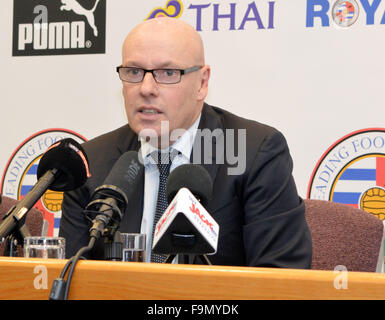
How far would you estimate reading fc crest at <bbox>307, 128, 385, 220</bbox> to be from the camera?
2.75 meters

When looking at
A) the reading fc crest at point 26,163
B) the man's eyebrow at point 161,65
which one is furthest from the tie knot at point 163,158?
the reading fc crest at point 26,163

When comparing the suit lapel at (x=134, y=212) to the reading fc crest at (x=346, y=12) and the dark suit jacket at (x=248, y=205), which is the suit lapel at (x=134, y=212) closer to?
the dark suit jacket at (x=248, y=205)

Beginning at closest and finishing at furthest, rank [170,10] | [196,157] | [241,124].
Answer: [196,157], [241,124], [170,10]

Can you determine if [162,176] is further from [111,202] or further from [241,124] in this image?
[111,202]

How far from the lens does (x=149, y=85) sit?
7.01 feet

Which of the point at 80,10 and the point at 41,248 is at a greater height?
the point at 80,10

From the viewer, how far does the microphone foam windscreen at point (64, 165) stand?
4.33 feet

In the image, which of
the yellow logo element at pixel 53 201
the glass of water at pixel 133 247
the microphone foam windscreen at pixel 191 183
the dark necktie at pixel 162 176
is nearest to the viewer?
the microphone foam windscreen at pixel 191 183

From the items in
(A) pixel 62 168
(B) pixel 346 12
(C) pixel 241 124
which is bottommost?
(A) pixel 62 168

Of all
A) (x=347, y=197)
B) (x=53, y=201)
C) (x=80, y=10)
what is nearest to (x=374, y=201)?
(x=347, y=197)

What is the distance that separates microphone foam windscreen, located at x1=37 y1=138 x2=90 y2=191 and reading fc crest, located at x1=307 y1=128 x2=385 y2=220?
1.69 metres

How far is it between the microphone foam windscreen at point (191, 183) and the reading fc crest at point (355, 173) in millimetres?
1665

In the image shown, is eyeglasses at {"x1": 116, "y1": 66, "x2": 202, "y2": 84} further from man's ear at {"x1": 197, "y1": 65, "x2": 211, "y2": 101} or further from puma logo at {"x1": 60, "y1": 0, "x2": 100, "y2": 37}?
puma logo at {"x1": 60, "y1": 0, "x2": 100, "y2": 37}

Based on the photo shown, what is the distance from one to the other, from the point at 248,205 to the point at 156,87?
524mm
